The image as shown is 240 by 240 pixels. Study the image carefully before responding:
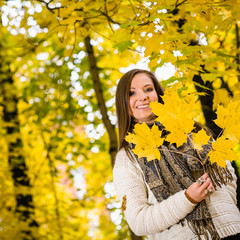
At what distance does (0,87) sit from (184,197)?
478 cm

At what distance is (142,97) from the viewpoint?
1.55 metres

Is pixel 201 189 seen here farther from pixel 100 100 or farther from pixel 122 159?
pixel 100 100

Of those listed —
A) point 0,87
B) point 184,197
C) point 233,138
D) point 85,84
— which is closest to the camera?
point 233,138

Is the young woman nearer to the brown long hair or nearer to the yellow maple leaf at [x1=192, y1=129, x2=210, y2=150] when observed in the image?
the brown long hair

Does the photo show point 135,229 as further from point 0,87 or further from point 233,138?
point 0,87

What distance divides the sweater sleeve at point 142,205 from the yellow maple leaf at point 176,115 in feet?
1.11

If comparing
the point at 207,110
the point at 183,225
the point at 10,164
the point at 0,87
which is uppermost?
the point at 0,87

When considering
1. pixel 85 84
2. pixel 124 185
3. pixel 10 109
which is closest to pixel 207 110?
pixel 124 185

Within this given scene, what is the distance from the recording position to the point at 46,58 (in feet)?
16.6

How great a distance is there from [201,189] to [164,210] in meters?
0.21

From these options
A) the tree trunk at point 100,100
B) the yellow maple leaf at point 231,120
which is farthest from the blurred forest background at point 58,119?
the yellow maple leaf at point 231,120

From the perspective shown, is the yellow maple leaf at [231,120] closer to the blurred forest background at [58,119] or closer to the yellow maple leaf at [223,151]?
the yellow maple leaf at [223,151]

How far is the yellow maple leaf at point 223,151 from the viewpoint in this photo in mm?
957

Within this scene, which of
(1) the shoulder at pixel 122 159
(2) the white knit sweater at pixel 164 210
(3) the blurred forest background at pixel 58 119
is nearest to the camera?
(2) the white knit sweater at pixel 164 210
